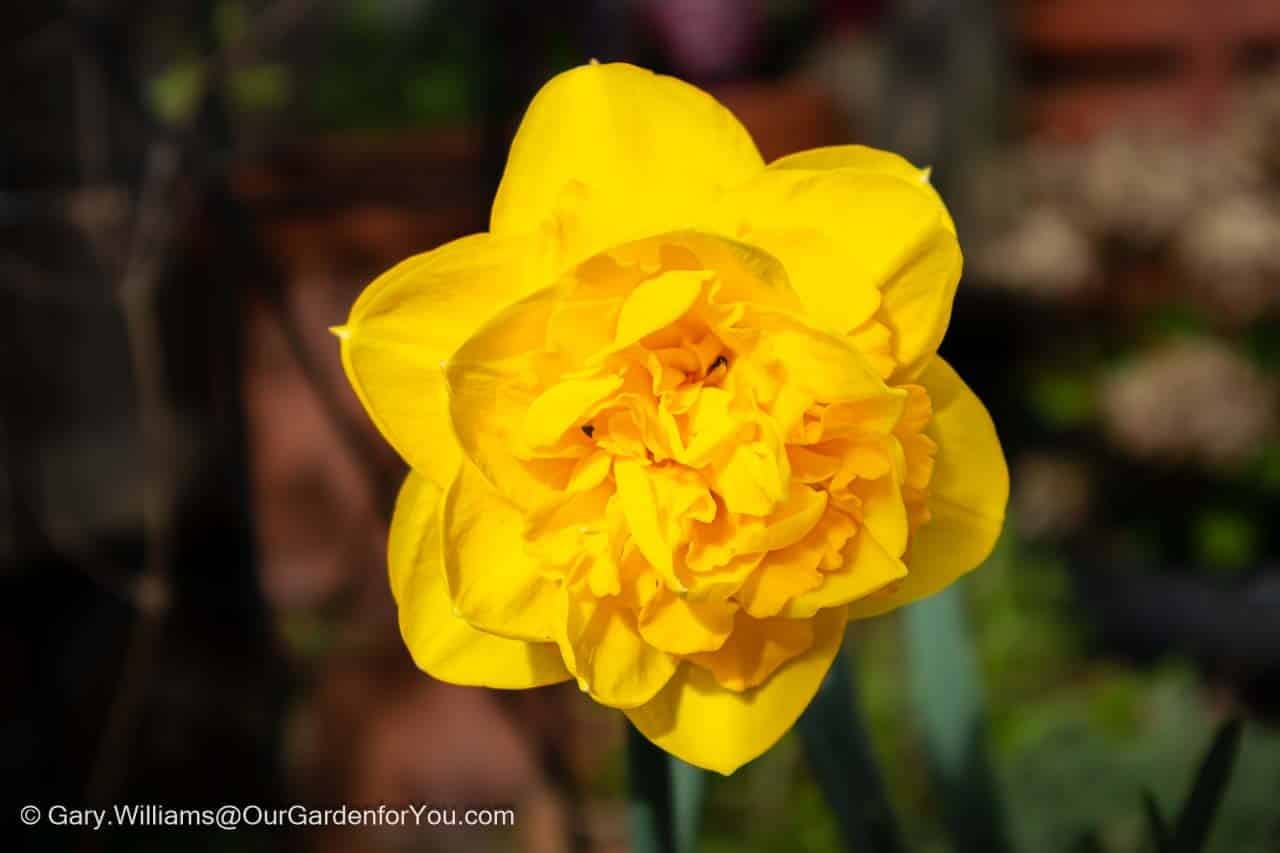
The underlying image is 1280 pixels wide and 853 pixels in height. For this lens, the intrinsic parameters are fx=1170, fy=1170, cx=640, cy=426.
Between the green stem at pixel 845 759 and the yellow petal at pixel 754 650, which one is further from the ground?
the yellow petal at pixel 754 650

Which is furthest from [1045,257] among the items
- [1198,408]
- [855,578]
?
[855,578]

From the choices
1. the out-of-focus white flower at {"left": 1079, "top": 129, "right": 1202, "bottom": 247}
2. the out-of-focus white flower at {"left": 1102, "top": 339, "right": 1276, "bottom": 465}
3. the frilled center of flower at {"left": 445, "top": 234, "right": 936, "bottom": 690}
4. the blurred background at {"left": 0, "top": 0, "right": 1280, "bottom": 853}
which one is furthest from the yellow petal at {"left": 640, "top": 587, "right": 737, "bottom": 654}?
the out-of-focus white flower at {"left": 1079, "top": 129, "right": 1202, "bottom": 247}

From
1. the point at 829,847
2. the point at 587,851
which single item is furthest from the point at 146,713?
the point at 829,847

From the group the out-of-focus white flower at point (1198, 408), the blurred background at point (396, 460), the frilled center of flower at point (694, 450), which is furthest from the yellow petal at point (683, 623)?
the out-of-focus white flower at point (1198, 408)

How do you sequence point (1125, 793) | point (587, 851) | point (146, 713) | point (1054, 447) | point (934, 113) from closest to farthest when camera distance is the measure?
point (1125, 793) < point (587, 851) < point (146, 713) < point (1054, 447) < point (934, 113)

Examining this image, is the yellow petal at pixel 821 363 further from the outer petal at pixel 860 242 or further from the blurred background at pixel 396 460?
the blurred background at pixel 396 460

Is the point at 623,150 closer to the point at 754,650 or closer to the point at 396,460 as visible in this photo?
the point at 754,650

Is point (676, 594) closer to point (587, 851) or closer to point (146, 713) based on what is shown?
point (587, 851)
